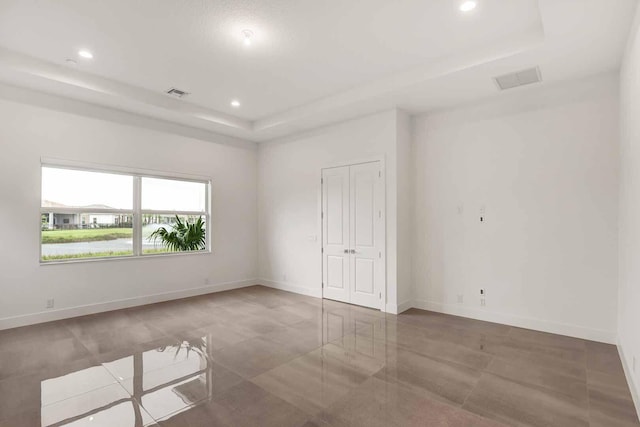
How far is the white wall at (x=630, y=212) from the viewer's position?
8.32 ft

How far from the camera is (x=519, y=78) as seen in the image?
3863mm

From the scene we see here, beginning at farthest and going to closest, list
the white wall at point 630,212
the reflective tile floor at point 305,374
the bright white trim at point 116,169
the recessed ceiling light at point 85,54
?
1. the bright white trim at point 116,169
2. the recessed ceiling light at point 85,54
3. the white wall at point 630,212
4. the reflective tile floor at point 305,374

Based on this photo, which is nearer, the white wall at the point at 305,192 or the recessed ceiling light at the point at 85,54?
the recessed ceiling light at the point at 85,54

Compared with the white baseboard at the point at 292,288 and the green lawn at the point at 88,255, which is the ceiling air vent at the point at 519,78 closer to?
the white baseboard at the point at 292,288

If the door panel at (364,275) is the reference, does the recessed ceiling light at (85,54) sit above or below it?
above

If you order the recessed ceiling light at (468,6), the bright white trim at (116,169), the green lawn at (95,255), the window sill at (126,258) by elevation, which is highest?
the recessed ceiling light at (468,6)

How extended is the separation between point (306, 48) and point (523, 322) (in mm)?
4253

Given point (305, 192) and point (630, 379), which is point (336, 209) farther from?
point (630, 379)

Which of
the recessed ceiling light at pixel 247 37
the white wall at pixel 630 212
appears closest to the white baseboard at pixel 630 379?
the white wall at pixel 630 212

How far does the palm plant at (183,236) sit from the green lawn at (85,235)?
472 millimetres

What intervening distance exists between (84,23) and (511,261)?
18.0 feet

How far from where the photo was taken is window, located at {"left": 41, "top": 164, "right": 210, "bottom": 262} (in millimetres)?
4676

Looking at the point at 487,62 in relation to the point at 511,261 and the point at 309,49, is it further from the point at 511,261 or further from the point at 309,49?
the point at 511,261

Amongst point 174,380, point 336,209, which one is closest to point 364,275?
point 336,209
